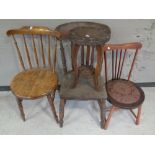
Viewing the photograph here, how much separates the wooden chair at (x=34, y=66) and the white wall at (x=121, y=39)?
100mm

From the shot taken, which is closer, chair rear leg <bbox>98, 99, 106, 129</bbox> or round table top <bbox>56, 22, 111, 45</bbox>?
round table top <bbox>56, 22, 111, 45</bbox>

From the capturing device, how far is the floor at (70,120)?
184 centimetres

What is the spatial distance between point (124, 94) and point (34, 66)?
0.96 m

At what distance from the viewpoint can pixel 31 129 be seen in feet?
6.08

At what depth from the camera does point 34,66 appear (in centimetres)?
209

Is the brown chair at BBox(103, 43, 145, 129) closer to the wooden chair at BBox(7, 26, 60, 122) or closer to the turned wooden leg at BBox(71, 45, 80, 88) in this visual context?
the turned wooden leg at BBox(71, 45, 80, 88)

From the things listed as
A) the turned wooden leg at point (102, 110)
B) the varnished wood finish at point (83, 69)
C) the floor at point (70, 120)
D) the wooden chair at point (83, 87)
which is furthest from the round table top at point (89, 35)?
the floor at point (70, 120)

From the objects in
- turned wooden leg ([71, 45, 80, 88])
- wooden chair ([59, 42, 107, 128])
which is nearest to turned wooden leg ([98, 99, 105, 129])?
wooden chair ([59, 42, 107, 128])

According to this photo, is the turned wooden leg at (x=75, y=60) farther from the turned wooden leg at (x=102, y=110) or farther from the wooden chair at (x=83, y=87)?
the turned wooden leg at (x=102, y=110)

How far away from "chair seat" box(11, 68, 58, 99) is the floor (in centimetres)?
41

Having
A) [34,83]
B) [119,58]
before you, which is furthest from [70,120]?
[119,58]

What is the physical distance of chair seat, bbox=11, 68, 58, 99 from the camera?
1631mm
